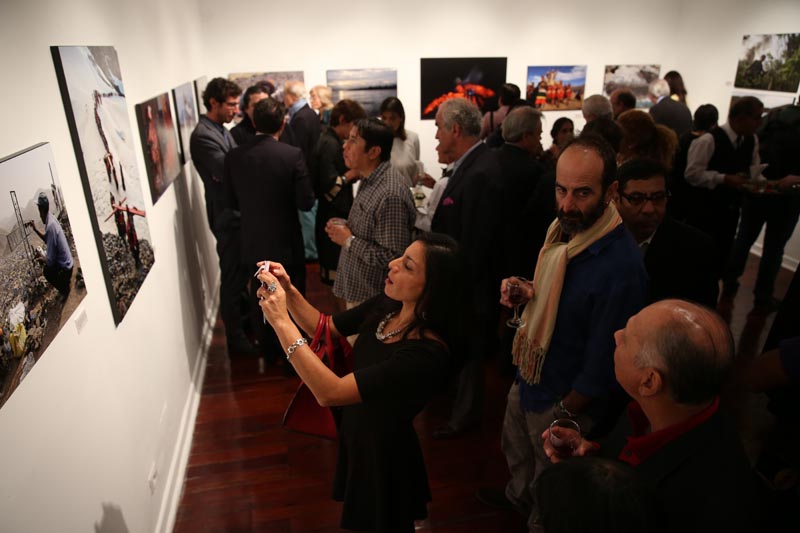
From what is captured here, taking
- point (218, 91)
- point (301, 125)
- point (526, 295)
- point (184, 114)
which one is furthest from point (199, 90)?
point (526, 295)

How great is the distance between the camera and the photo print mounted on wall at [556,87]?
7.40 meters

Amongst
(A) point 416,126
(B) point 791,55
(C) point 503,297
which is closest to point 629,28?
(B) point 791,55

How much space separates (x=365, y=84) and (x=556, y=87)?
2.76m

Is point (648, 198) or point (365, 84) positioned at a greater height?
point (365, 84)

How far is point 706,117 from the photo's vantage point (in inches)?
190

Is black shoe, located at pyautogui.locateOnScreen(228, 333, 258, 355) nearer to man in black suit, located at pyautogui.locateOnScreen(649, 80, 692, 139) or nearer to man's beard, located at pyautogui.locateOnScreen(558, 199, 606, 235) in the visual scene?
man's beard, located at pyautogui.locateOnScreen(558, 199, 606, 235)

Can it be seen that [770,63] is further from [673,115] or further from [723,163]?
[723,163]

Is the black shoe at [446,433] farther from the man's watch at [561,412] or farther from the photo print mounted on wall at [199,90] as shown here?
the photo print mounted on wall at [199,90]

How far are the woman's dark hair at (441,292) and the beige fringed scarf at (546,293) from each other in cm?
39

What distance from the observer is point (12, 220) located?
52.7 inches

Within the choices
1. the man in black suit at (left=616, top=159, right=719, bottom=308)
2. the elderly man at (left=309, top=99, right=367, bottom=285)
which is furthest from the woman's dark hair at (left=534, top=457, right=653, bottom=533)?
the elderly man at (left=309, top=99, right=367, bottom=285)

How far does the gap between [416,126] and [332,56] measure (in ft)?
4.69

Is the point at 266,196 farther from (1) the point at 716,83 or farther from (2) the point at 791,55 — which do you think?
(1) the point at 716,83

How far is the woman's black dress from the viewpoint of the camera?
5.77 feet
